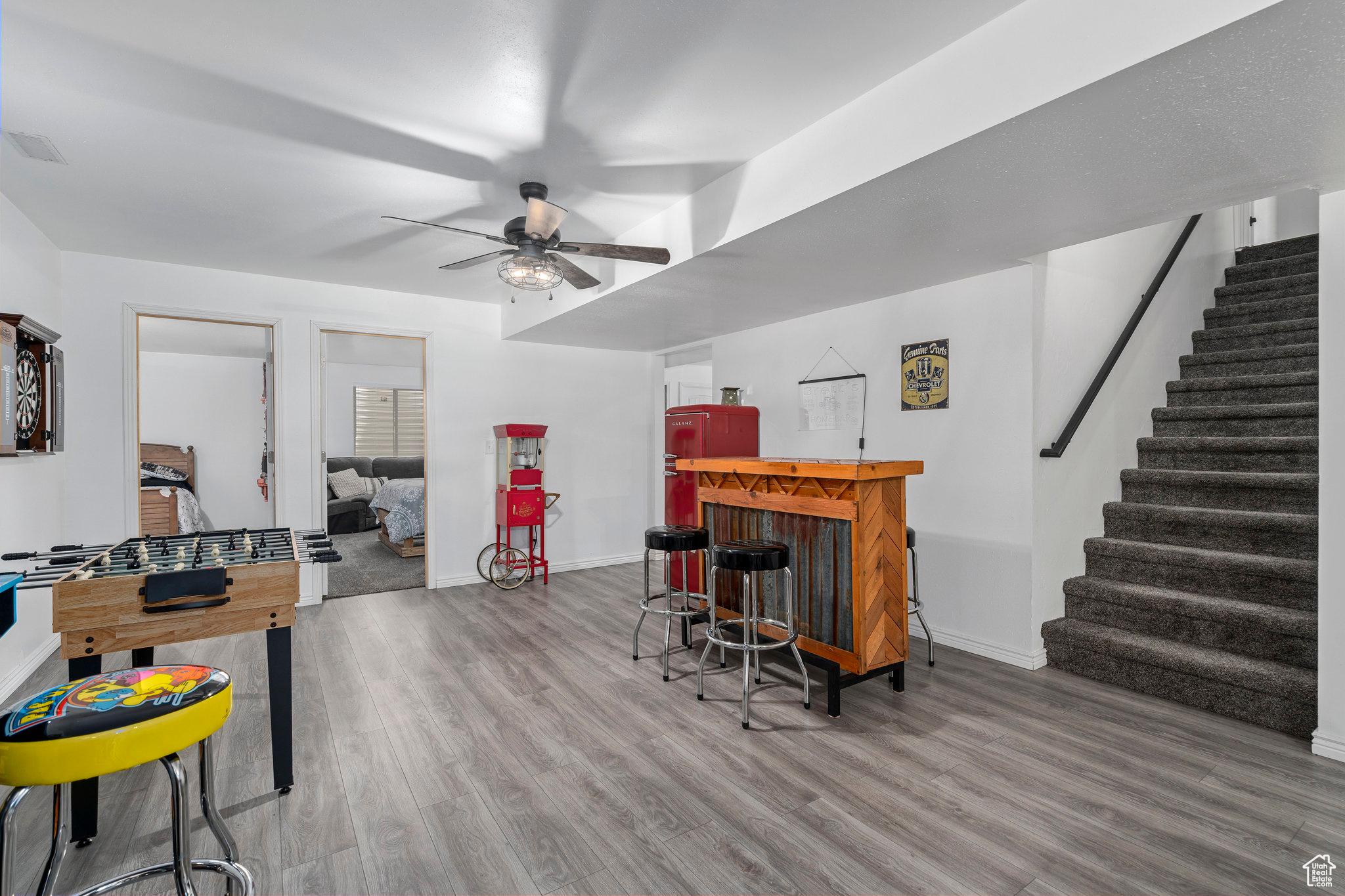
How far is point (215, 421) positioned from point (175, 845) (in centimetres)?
761

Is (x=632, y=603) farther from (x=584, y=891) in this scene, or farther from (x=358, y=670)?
(x=584, y=891)

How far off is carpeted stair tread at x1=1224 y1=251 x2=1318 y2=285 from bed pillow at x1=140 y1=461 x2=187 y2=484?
33.5 ft

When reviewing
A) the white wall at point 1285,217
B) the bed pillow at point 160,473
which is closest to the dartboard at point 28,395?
the bed pillow at point 160,473

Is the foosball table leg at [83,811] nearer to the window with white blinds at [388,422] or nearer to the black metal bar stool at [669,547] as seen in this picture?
the black metal bar stool at [669,547]

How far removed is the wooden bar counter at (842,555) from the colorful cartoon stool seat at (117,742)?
7.45 feet

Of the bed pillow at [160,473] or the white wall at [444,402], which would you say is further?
the bed pillow at [160,473]

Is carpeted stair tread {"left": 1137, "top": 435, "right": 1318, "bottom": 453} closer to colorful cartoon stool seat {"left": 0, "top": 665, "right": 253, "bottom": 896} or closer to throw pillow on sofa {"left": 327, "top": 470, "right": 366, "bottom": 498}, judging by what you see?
colorful cartoon stool seat {"left": 0, "top": 665, "right": 253, "bottom": 896}

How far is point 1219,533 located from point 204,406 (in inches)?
377

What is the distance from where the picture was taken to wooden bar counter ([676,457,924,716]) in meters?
2.88

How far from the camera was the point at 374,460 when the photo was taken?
349 inches

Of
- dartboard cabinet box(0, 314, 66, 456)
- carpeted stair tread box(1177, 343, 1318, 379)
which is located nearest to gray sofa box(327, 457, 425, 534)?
dartboard cabinet box(0, 314, 66, 456)

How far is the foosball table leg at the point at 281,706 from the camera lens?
216 centimetres

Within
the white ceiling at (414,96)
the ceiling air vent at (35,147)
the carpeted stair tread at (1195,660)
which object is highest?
the white ceiling at (414,96)

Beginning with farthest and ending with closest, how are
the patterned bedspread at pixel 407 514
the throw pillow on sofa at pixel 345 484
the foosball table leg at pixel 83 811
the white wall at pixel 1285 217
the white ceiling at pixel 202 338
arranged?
the throw pillow on sofa at pixel 345 484
the patterned bedspread at pixel 407 514
the white ceiling at pixel 202 338
the white wall at pixel 1285 217
the foosball table leg at pixel 83 811
